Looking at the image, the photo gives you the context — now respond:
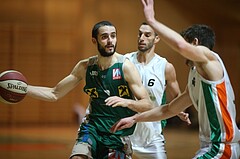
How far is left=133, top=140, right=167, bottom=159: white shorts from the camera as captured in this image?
21.3ft

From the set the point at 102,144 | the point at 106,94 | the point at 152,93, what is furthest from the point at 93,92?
the point at 152,93

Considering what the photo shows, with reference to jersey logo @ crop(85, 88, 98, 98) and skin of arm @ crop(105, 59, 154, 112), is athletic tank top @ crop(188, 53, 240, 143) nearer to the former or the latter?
skin of arm @ crop(105, 59, 154, 112)

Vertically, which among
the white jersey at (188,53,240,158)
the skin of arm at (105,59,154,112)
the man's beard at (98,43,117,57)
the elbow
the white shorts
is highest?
the man's beard at (98,43,117,57)

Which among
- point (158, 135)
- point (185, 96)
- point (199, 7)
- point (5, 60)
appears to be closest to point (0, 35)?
point (5, 60)

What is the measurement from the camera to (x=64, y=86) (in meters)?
6.09

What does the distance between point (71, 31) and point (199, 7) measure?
4.73m

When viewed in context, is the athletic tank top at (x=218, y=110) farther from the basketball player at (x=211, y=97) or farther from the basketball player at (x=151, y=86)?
the basketball player at (x=151, y=86)

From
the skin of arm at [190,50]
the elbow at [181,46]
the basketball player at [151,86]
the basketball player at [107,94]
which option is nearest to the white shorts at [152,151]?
the basketball player at [151,86]

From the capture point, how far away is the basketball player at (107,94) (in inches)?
218

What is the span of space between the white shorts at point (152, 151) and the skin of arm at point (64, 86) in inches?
50.0

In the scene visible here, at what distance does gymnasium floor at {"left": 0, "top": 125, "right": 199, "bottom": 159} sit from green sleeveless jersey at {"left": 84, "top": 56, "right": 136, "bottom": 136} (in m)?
4.44

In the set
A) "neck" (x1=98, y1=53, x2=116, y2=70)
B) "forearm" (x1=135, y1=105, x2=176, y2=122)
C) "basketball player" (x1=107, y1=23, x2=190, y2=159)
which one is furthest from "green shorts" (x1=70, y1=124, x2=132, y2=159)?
"basketball player" (x1=107, y1=23, x2=190, y2=159)

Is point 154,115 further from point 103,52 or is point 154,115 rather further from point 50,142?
point 50,142

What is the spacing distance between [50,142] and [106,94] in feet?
24.8
